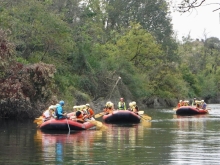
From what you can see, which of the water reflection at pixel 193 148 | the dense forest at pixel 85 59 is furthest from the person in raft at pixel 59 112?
the dense forest at pixel 85 59

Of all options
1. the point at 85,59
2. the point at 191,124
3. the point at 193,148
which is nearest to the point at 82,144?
the point at 193,148

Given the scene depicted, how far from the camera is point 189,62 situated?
319 feet

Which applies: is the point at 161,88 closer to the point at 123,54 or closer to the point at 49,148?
the point at 123,54

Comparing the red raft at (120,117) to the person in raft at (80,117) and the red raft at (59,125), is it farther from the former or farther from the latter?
the red raft at (59,125)

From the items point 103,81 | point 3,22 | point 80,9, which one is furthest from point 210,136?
point 80,9

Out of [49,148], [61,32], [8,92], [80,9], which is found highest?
[80,9]

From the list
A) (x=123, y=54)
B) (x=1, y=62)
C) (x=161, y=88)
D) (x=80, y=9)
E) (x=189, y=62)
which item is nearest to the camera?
(x=1, y=62)

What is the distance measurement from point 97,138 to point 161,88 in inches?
1752

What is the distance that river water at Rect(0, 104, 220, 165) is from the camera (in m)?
16.2

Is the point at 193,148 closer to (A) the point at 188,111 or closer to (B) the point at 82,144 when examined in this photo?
(B) the point at 82,144

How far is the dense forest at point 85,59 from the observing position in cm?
3362

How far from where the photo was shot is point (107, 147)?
779 inches

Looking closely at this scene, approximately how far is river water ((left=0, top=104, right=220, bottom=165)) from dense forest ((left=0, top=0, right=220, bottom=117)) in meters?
5.24

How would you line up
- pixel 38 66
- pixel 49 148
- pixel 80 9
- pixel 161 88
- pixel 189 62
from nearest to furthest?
pixel 49 148 → pixel 38 66 → pixel 80 9 → pixel 161 88 → pixel 189 62
